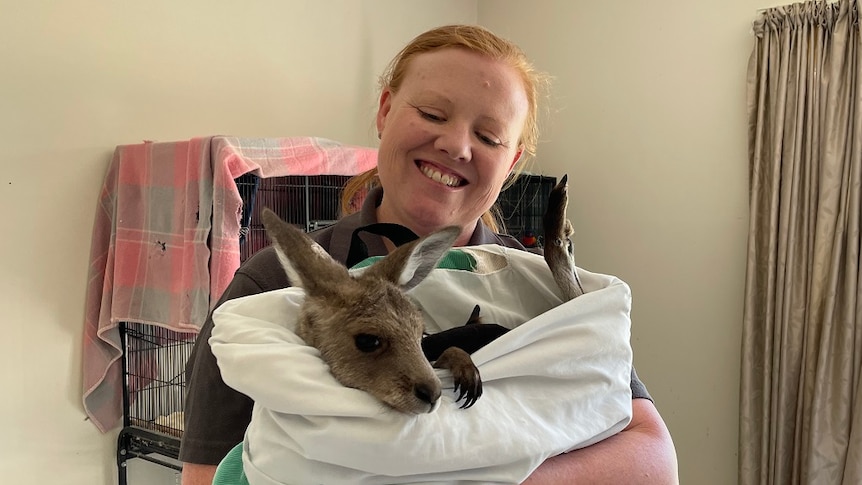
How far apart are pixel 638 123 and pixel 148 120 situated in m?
2.51

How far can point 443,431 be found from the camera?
0.67 metres

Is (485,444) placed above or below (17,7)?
below

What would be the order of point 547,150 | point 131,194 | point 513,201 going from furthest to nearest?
point 547,150 < point 513,201 < point 131,194

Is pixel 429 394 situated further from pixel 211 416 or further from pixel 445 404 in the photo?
pixel 211 416

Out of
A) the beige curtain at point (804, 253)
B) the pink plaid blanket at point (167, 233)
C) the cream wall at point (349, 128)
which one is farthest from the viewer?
the beige curtain at point (804, 253)

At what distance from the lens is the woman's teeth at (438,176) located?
1.17m

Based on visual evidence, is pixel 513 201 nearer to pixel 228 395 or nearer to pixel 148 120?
pixel 148 120

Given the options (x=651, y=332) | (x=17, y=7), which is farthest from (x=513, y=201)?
(x=17, y=7)

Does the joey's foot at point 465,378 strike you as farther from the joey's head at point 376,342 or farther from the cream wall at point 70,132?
the cream wall at point 70,132

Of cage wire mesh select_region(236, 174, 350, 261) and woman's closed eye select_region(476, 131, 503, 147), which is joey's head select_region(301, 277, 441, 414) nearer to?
woman's closed eye select_region(476, 131, 503, 147)

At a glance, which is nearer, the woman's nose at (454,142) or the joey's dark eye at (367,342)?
the joey's dark eye at (367,342)

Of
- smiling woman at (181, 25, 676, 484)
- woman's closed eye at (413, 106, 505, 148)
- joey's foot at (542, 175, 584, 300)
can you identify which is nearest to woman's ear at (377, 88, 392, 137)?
smiling woman at (181, 25, 676, 484)

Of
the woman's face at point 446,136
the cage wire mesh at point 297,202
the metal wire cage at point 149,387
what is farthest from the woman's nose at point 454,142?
the metal wire cage at point 149,387

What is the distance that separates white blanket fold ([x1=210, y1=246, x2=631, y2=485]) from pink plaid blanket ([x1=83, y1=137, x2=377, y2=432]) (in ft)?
4.04
